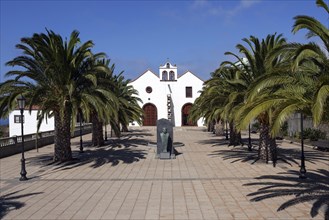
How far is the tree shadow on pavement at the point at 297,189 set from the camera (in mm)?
10438

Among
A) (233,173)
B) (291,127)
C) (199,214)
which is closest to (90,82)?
(233,173)

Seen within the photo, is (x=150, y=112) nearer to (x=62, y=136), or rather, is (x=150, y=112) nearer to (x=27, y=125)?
(x=27, y=125)

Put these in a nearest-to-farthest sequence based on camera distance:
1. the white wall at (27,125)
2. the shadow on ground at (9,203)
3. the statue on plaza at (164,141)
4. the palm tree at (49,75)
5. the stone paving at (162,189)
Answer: the stone paving at (162,189)
the shadow on ground at (9,203)
the palm tree at (49,75)
the statue on plaza at (164,141)
the white wall at (27,125)

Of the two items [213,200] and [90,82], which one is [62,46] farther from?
[213,200]

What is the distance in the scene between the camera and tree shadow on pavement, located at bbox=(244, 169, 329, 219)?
10.4 metres

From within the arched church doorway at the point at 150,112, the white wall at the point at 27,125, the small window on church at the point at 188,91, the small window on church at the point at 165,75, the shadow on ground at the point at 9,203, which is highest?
the small window on church at the point at 165,75

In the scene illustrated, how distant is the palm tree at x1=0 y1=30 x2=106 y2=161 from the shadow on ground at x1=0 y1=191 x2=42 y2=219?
5.60m

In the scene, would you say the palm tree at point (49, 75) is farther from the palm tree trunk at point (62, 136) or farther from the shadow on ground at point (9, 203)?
the shadow on ground at point (9, 203)

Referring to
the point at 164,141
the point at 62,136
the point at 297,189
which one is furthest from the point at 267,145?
the point at 62,136

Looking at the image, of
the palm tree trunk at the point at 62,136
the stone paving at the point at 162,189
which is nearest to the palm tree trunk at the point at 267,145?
the stone paving at the point at 162,189

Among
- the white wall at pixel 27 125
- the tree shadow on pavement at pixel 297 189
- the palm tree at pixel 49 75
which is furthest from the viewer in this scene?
the white wall at pixel 27 125

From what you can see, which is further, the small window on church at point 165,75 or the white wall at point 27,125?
the small window on church at point 165,75

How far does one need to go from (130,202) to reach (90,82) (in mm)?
9142

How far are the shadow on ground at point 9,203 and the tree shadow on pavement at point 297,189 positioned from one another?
6761mm
